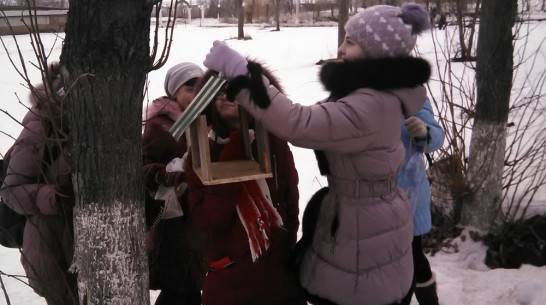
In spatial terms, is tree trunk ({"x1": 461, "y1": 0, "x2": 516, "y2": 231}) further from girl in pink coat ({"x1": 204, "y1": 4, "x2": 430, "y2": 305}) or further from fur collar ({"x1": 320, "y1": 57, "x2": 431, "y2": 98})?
fur collar ({"x1": 320, "y1": 57, "x2": 431, "y2": 98})

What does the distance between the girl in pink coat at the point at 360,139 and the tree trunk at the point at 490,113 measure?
191cm

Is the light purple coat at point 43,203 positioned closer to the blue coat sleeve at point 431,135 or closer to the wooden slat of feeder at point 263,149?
the wooden slat of feeder at point 263,149

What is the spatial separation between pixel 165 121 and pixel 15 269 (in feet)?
7.43

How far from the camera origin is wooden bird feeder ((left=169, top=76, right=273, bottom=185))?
4.86 ft

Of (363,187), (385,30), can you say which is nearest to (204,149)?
(363,187)

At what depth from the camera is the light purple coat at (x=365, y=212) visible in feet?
4.98

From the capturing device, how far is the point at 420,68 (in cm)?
161

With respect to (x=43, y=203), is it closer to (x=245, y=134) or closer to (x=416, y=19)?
(x=245, y=134)

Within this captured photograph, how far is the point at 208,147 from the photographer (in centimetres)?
157

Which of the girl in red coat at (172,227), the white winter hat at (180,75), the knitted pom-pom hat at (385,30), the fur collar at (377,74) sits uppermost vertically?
the knitted pom-pom hat at (385,30)

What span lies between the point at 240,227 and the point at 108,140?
25.7 inches

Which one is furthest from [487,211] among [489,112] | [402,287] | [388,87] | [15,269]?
[15,269]

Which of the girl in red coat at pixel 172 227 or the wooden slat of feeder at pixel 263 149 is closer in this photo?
the wooden slat of feeder at pixel 263 149

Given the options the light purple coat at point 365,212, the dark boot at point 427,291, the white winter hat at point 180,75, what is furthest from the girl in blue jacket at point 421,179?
the white winter hat at point 180,75
